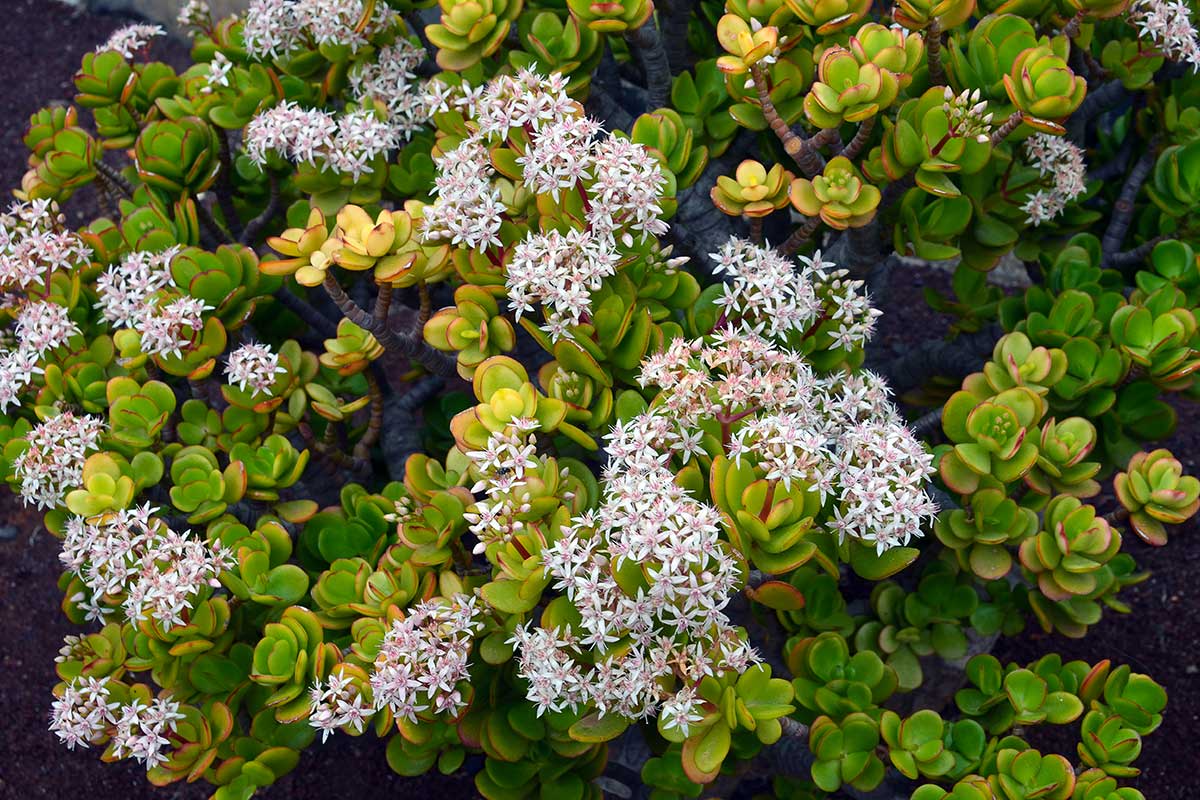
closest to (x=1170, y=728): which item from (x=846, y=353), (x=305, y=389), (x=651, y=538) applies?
(x=846, y=353)

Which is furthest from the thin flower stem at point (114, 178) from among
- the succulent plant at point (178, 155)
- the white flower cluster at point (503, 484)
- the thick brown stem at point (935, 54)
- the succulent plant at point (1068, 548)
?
the succulent plant at point (1068, 548)

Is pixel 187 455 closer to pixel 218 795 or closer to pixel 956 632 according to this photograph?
pixel 218 795

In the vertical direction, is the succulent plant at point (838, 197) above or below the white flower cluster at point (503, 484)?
above

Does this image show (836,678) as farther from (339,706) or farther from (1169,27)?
(1169,27)

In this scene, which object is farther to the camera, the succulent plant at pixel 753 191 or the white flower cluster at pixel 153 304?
the white flower cluster at pixel 153 304

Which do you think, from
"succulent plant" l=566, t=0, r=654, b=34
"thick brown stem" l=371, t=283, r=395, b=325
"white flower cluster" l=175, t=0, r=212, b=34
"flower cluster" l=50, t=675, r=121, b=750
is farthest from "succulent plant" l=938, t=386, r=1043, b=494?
"white flower cluster" l=175, t=0, r=212, b=34

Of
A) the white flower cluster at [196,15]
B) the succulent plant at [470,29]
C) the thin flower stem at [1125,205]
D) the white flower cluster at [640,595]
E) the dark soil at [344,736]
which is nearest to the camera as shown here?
the white flower cluster at [640,595]

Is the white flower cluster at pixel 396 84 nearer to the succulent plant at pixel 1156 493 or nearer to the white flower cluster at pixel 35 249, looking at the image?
the white flower cluster at pixel 35 249

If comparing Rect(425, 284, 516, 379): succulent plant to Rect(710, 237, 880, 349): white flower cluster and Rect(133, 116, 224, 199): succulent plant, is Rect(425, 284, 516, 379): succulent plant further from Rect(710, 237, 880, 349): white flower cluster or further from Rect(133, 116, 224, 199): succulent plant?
Rect(133, 116, 224, 199): succulent plant

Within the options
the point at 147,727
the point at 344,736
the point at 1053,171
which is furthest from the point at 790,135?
the point at 344,736
